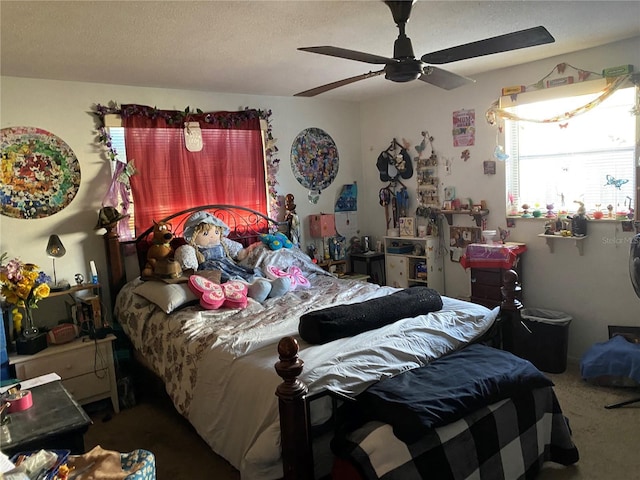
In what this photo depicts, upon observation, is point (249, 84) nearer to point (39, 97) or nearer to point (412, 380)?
point (39, 97)

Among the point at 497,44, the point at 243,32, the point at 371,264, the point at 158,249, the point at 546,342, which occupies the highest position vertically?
the point at 243,32

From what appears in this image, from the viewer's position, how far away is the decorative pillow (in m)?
3.16

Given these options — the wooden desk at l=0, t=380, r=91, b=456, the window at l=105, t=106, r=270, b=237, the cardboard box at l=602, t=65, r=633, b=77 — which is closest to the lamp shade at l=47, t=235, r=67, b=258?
the window at l=105, t=106, r=270, b=237

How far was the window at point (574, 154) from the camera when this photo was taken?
346cm

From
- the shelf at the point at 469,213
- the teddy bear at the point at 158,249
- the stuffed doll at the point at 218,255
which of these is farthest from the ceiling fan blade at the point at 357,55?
the shelf at the point at 469,213

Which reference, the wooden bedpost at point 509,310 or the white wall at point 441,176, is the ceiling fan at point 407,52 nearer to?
the wooden bedpost at point 509,310

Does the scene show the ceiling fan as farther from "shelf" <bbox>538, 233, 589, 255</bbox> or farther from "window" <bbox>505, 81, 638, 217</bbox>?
"shelf" <bbox>538, 233, 589, 255</bbox>

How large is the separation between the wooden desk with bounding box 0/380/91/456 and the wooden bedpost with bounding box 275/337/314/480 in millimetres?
812

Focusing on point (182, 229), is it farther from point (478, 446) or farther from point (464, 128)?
point (478, 446)

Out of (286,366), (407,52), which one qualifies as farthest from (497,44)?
(286,366)

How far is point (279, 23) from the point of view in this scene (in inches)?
101

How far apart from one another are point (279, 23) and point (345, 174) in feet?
9.05

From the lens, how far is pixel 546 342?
3564mm

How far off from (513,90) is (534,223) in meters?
1.10
